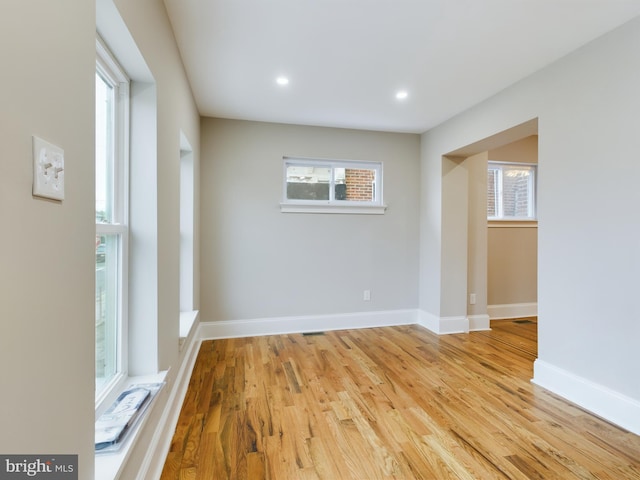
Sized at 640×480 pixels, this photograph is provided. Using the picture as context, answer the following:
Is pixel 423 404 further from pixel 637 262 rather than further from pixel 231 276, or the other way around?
pixel 231 276

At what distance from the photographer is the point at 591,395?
2059mm

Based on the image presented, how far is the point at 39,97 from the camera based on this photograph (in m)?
0.66

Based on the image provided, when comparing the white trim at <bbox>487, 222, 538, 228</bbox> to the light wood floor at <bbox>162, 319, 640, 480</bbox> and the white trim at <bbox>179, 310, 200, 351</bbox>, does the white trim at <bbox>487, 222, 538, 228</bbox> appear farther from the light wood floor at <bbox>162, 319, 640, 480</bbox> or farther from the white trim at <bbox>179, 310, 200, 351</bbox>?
the white trim at <bbox>179, 310, 200, 351</bbox>

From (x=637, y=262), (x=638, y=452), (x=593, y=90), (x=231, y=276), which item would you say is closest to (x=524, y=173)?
(x=593, y=90)

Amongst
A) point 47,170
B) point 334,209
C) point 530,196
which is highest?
point 530,196

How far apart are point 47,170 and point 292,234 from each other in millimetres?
2983

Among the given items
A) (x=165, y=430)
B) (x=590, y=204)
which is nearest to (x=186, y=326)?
(x=165, y=430)

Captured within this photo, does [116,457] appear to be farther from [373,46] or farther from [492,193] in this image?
[492,193]

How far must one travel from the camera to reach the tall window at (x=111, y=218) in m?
1.32

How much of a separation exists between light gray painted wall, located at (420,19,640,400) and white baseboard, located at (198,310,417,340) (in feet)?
5.62

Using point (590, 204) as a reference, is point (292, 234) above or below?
below

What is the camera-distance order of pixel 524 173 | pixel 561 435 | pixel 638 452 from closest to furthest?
pixel 638 452, pixel 561 435, pixel 524 173

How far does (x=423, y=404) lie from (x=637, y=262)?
156 cm

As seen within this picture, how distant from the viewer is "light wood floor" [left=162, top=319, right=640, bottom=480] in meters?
1.54
